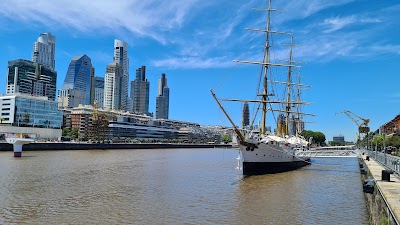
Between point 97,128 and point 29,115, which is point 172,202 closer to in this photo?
point 97,128

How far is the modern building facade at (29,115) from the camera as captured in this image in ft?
545

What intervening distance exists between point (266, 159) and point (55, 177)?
81.9 ft

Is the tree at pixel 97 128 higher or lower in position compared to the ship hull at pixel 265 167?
higher

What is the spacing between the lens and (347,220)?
2072cm

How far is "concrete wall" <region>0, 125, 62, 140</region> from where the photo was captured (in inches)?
5915

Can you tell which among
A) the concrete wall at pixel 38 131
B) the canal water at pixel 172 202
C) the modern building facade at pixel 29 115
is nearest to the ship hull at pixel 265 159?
the canal water at pixel 172 202

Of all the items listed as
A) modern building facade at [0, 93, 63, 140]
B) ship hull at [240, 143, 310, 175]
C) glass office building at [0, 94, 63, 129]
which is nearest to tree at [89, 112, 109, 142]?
modern building facade at [0, 93, 63, 140]

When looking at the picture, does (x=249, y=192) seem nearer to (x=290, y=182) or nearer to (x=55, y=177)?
(x=290, y=182)

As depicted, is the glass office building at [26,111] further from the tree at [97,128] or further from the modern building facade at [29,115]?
the tree at [97,128]

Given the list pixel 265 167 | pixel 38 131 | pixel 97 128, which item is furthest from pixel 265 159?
pixel 38 131

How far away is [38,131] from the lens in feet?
543

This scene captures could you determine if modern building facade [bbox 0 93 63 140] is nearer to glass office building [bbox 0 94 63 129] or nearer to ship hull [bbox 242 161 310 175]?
glass office building [bbox 0 94 63 129]

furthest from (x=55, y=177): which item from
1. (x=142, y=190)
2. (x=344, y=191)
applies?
(x=344, y=191)

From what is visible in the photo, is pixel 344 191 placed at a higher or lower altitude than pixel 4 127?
lower
